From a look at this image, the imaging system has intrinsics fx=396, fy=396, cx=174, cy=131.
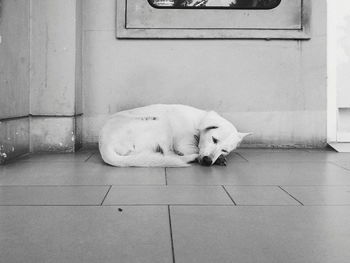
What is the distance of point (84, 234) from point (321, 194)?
1.47 metres

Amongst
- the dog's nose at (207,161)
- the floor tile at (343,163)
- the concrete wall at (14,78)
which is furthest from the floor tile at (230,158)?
the floor tile at (343,163)

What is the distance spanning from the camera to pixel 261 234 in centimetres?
162

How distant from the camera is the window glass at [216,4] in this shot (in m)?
4.59

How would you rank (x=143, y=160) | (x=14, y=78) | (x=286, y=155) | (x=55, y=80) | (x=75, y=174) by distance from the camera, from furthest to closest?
(x=55, y=80), (x=286, y=155), (x=14, y=78), (x=143, y=160), (x=75, y=174)

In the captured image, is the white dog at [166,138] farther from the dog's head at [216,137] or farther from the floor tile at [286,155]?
the floor tile at [286,155]

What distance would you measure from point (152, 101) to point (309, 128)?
6.18 ft

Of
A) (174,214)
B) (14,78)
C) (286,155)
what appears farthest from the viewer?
(286,155)

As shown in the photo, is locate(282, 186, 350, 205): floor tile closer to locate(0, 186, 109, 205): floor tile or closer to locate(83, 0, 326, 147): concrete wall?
locate(0, 186, 109, 205): floor tile

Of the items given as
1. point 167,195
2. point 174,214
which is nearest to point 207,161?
point 167,195

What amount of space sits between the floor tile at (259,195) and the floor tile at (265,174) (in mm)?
172

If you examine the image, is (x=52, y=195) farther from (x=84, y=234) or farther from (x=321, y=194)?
(x=321, y=194)

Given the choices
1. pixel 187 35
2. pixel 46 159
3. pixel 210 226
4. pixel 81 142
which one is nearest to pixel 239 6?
pixel 187 35

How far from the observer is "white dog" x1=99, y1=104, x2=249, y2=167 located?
3.38 m

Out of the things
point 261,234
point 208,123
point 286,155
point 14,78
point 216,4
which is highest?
point 216,4
